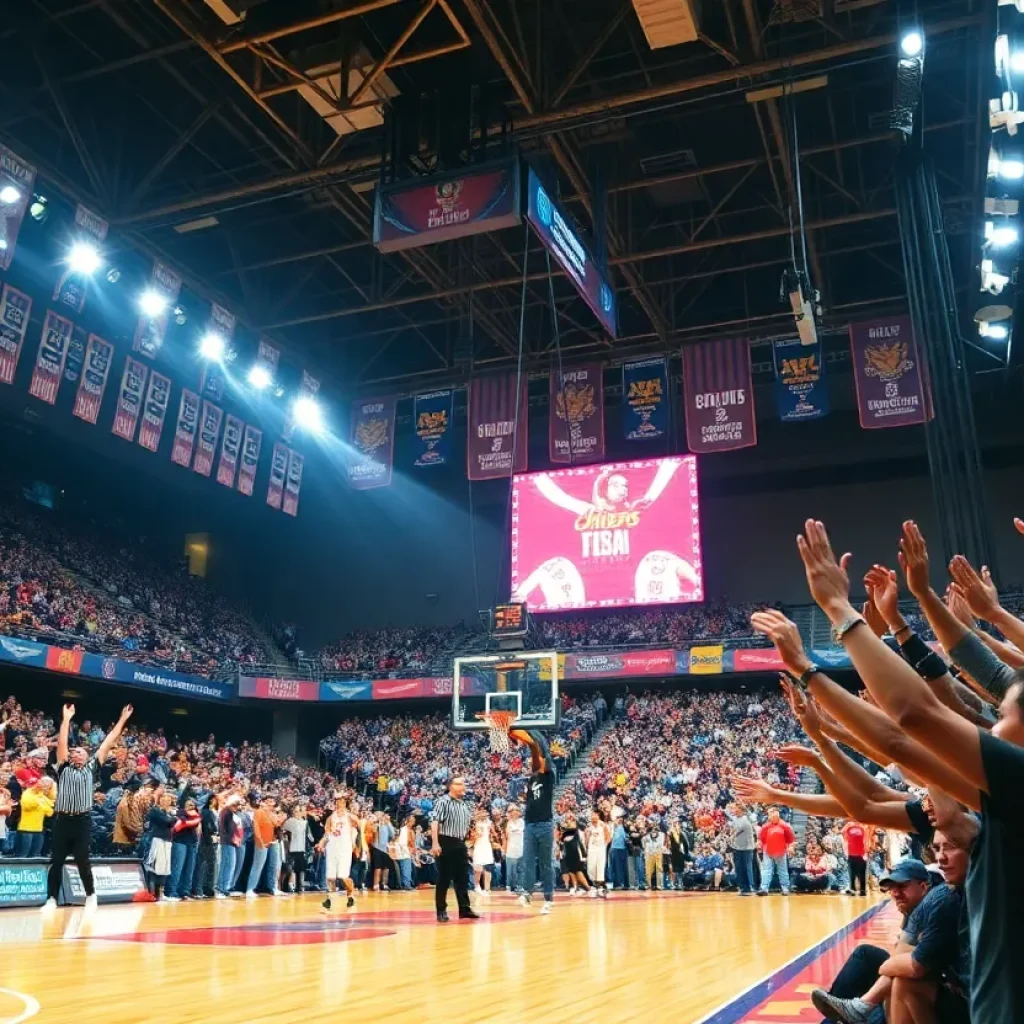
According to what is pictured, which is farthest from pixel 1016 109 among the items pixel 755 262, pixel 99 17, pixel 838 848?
pixel 99 17

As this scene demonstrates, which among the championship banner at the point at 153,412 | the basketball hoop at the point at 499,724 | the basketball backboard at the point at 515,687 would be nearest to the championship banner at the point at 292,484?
the championship banner at the point at 153,412

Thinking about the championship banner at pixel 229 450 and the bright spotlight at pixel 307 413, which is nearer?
the championship banner at pixel 229 450

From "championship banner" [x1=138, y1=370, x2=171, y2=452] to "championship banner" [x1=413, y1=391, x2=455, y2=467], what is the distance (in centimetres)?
598

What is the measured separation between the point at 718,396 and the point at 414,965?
16951 mm

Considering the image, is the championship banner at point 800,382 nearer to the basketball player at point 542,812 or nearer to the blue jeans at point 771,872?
the blue jeans at point 771,872

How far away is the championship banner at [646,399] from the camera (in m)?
23.6

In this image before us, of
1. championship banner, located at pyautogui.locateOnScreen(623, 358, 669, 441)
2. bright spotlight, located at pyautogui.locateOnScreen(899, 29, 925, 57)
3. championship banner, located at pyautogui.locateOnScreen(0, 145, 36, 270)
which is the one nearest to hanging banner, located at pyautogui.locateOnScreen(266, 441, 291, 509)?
championship banner, located at pyautogui.locateOnScreen(623, 358, 669, 441)

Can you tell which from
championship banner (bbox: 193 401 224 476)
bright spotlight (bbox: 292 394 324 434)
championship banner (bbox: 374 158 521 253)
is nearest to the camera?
championship banner (bbox: 374 158 521 253)

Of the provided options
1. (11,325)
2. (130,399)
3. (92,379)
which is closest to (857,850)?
(130,399)

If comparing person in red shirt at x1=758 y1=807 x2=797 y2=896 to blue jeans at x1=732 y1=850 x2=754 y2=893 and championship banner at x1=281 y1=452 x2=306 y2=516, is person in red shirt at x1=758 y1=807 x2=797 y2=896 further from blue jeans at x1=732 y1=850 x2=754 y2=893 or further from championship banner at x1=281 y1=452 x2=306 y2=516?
championship banner at x1=281 y1=452 x2=306 y2=516

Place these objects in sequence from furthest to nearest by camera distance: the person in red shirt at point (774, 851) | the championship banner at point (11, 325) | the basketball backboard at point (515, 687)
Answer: the championship banner at point (11, 325) < the basketball backboard at point (515, 687) < the person in red shirt at point (774, 851)

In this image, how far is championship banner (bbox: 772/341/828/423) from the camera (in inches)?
879

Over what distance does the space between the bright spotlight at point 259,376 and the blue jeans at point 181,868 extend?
11844 mm

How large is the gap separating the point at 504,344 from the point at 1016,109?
14482mm
